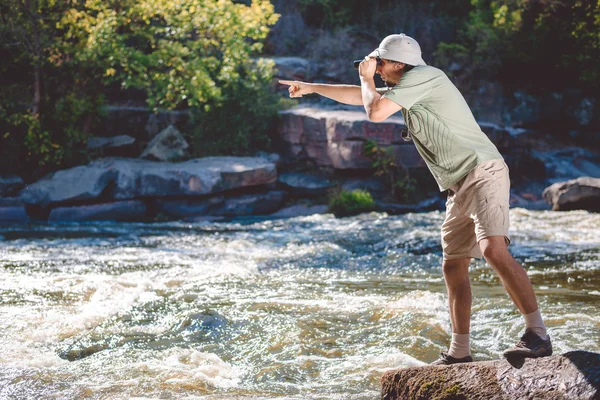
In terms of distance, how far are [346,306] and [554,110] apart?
650 inches

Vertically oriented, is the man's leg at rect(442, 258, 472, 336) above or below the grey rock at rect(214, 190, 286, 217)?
above

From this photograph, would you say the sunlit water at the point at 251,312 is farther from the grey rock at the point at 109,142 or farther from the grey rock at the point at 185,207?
the grey rock at the point at 109,142

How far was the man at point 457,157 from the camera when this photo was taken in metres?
3.69

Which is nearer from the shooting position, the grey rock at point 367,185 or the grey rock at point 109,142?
the grey rock at point 367,185

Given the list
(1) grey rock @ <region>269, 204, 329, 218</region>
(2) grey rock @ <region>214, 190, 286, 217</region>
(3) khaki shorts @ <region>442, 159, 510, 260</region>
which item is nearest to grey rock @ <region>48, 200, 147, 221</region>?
(2) grey rock @ <region>214, 190, 286, 217</region>

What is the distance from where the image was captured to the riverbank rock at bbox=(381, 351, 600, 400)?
10.3ft

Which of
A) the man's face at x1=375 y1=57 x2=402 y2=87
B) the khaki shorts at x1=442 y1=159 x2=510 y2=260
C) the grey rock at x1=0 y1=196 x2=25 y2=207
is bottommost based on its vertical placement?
the grey rock at x1=0 y1=196 x2=25 y2=207

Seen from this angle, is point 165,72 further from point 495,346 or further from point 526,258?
point 495,346

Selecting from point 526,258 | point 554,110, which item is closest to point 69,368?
point 526,258

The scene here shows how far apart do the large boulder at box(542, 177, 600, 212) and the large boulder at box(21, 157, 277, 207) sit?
6.26 m

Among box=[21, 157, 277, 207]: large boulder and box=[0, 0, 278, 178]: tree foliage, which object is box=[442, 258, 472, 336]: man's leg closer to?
box=[21, 157, 277, 207]: large boulder

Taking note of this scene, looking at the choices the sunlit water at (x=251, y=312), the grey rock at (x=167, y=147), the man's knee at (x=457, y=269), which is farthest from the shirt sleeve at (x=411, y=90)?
the grey rock at (x=167, y=147)

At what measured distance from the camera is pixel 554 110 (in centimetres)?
2131

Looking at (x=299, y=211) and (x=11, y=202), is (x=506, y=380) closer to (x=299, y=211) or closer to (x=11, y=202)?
(x=299, y=211)
